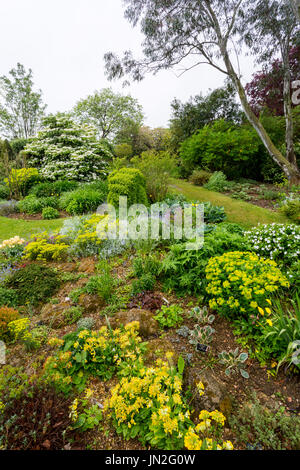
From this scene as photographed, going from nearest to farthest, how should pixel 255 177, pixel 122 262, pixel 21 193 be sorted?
pixel 122 262, pixel 21 193, pixel 255 177

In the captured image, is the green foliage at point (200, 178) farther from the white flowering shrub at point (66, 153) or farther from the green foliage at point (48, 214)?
the green foliage at point (48, 214)

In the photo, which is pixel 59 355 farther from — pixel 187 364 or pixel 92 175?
pixel 92 175

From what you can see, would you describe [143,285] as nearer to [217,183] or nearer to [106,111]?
[217,183]

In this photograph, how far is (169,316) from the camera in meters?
2.46

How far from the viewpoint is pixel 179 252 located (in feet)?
10.4

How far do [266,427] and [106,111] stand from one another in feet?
86.4

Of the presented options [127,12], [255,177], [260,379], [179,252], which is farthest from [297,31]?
[260,379]

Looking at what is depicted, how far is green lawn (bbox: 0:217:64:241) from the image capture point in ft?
18.3

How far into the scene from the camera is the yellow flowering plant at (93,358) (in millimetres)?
1781

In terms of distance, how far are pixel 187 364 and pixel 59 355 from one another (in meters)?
1.15

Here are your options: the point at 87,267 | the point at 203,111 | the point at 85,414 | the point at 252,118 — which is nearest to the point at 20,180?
the point at 87,267

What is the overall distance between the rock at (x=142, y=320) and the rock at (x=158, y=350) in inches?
5.1

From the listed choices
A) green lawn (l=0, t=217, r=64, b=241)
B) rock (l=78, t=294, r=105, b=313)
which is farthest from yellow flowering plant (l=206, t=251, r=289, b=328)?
green lawn (l=0, t=217, r=64, b=241)

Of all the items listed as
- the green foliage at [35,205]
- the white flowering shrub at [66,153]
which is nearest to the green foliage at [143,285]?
the green foliage at [35,205]
